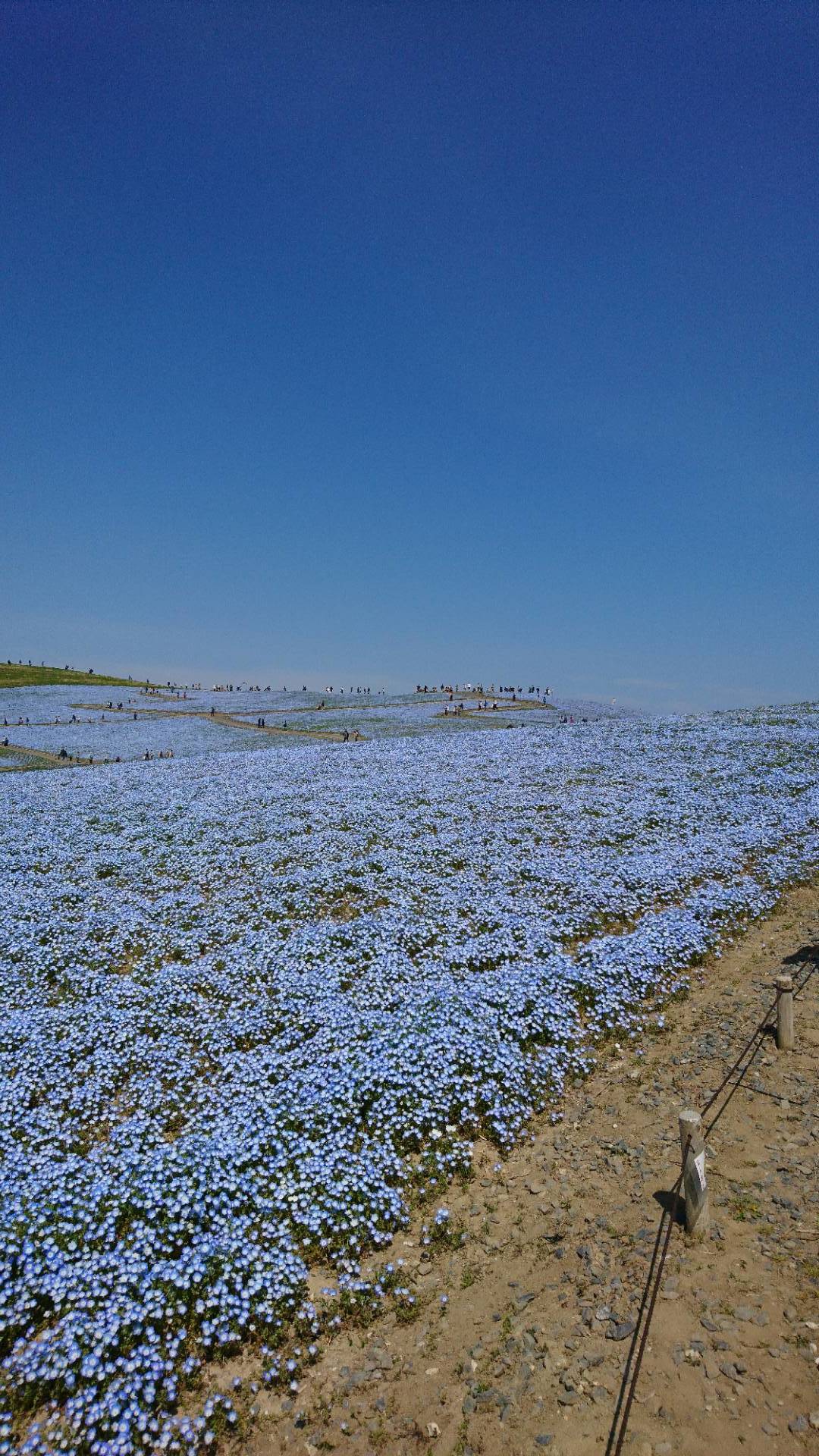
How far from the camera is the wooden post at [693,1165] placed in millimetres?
6699

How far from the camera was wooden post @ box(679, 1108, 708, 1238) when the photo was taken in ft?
22.0

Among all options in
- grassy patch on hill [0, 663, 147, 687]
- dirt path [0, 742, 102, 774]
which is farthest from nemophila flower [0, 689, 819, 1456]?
grassy patch on hill [0, 663, 147, 687]

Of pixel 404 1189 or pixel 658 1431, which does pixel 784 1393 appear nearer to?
pixel 658 1431

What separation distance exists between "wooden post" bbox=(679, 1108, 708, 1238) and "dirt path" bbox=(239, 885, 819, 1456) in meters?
0.45

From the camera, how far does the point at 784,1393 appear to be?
17.7 ft

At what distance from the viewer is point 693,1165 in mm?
6691

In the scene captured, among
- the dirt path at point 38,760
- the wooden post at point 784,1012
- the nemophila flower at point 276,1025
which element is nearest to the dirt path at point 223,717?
the dirt path at point 38,760

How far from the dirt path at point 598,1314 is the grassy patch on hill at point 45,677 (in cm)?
9653

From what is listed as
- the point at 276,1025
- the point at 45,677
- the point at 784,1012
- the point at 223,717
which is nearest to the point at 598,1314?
the point at 784,1012

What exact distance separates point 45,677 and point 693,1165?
11186cm

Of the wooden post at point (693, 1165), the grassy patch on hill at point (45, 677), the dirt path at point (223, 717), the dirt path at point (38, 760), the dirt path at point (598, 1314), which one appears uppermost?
the grassy patch on hill at point (45, 677)

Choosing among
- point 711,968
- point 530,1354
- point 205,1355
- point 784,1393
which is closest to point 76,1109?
point 205,1355

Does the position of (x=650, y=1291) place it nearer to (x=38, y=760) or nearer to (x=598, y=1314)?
(x=598, y=1314)

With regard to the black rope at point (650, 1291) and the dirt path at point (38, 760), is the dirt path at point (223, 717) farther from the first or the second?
the black rope at point (650, 1291)
